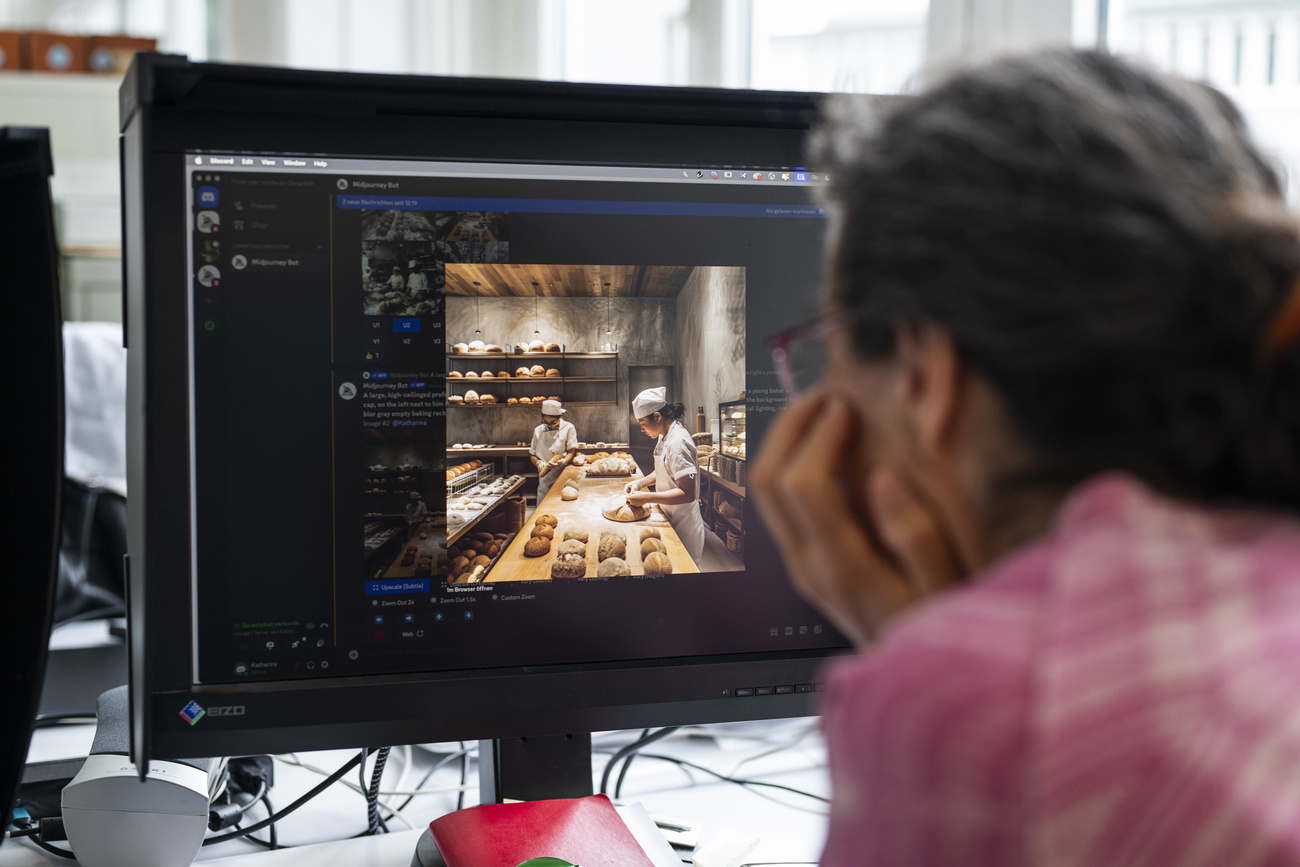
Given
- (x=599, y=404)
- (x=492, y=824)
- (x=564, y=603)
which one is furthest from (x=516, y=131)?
(x=492, y=824)

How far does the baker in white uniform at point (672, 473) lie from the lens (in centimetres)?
64

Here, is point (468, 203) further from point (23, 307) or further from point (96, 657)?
point (96, 657)

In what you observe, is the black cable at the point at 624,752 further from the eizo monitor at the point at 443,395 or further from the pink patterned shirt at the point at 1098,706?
the pink patterned shirt at the point at 1098,706

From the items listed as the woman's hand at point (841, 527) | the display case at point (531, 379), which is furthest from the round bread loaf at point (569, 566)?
the woman's hand at point (841, 527)

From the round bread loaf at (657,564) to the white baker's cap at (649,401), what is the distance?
0.10m

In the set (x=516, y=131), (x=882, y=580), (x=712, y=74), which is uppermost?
(x=712, y=74)

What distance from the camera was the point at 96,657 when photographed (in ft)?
3.39

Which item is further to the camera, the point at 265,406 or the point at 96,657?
the point at 96,657

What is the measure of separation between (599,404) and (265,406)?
8.4 inches

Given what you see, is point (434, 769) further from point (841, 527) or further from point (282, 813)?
point (841, 527)

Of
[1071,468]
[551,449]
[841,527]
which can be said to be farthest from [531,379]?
[1071,468]

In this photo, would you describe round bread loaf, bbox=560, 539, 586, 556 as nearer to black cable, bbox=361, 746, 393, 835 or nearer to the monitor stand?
the monitor stand

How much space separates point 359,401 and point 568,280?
0.16 meters

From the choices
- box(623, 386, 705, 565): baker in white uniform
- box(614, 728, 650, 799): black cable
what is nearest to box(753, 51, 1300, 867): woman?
box(623, 386, 705, 565): baker in white uniform
